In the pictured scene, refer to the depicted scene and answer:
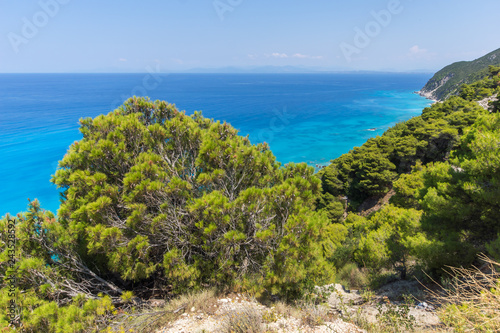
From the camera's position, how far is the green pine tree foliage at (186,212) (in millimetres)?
4879

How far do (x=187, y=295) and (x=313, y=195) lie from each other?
142 inches

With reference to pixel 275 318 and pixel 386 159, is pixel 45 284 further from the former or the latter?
pixel 386 159

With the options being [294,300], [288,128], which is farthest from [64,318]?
[288,128]

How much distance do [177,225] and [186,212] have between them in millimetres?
331

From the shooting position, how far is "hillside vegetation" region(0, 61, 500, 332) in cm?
465

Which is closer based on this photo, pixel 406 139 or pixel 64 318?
pixel 64 318

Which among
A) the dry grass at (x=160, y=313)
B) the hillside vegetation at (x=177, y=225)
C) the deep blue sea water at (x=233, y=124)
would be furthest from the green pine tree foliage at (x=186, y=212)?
the deep blue sea water at (x=233, y=124)

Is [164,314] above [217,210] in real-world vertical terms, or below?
below

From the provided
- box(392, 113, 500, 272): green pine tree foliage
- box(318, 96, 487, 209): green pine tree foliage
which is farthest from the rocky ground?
box(318, 96, 487, 209): green pine tree foliage

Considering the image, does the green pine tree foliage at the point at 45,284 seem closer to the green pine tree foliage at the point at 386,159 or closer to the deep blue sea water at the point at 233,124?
the green pine tree foliage at the point at 386,159

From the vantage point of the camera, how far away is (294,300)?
549 cm

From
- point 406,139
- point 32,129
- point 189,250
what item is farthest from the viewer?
point 32,129

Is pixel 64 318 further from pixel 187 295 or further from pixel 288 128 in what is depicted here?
pixel 288 128

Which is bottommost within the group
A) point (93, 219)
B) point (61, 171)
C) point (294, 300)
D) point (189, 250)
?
point (294, 300)
